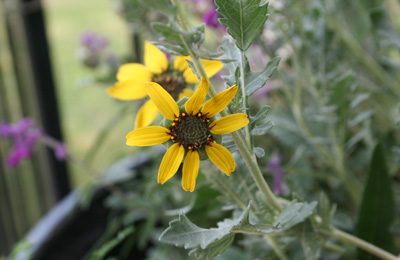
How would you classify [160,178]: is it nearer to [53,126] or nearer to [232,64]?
[232,64]

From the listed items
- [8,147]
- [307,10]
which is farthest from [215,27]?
[8,147]

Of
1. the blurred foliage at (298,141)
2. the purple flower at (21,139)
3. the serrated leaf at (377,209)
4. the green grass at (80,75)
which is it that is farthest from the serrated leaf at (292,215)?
the green grass at (80,75)

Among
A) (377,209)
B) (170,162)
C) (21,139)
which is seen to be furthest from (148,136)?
(21,139)

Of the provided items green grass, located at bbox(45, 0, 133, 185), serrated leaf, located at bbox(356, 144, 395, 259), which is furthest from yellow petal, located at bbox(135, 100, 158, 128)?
green grass, located at bbox(45, 0, 133, 185)

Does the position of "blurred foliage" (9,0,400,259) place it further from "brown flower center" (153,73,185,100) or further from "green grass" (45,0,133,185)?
"green grass" (45,0,133,185)

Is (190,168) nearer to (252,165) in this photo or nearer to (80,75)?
(252,165)
